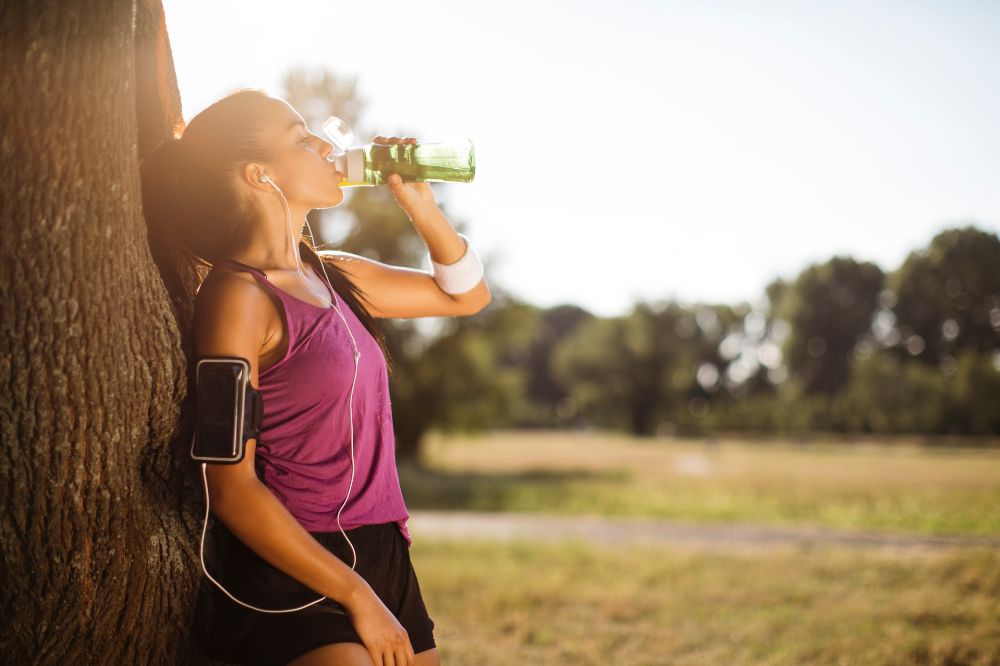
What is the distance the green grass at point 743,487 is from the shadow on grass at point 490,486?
1.2 inches

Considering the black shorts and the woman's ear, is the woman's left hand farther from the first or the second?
the black shorts

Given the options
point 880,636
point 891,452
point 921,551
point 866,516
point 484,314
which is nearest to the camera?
point 880,636

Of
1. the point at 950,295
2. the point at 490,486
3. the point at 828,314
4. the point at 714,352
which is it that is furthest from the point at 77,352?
the point at 714,352

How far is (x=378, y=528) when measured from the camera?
2234 millimetres

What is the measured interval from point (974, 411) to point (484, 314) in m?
27.6

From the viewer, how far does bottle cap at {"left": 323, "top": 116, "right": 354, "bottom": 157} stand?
2389mm

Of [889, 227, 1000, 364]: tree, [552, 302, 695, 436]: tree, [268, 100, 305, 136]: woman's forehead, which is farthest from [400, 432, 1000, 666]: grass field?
[552, 302, 695, 436]: tree

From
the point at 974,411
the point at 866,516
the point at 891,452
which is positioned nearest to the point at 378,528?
the point at 866,516

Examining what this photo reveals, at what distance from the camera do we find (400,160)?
8.43 feet

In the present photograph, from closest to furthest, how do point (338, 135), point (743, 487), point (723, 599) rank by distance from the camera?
point (338, 135)
point (723, 599)
point (743, 487)

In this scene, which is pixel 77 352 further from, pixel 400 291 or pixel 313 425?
pixel 400 291

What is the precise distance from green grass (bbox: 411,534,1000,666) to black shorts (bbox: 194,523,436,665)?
3.57 m

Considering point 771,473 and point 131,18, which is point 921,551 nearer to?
point 131,18

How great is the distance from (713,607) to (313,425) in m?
5.96
